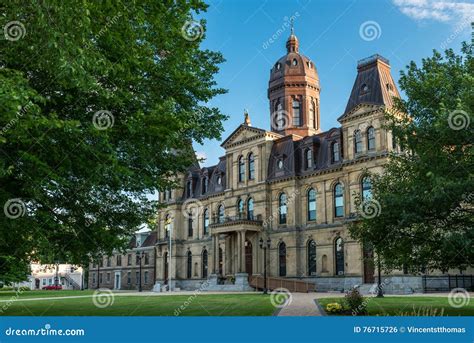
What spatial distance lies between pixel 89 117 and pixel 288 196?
1388 inches

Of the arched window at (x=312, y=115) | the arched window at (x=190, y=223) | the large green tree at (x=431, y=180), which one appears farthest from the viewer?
the arched window at (x=190, y=223)

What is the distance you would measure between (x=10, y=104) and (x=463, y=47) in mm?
15433

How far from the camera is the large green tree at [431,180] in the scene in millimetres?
15477

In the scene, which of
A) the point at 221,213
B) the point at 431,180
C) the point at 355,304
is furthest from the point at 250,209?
the point at 431,180

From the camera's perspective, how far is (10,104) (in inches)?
376

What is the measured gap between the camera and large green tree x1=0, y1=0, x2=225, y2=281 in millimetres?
10992

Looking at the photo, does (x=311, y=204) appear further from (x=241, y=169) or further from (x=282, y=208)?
(x=241, y=169)

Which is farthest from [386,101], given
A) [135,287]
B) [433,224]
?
[135,287]

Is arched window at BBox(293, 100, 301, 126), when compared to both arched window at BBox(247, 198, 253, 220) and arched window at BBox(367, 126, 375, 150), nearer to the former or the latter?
arched window at BBox(247, 198, 253, 220)

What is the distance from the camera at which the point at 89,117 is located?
14578 millimetres

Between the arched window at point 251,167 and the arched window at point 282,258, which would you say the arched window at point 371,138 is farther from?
the arched window at point 251,167

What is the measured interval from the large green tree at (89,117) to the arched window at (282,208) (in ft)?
99.8

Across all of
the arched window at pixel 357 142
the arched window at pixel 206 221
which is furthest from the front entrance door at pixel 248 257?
the arched window at pixel 357 142

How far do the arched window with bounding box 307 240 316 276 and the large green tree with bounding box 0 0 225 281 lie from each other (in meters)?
29.0
